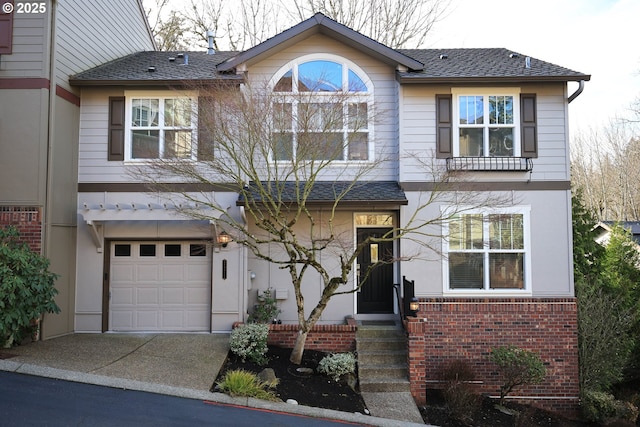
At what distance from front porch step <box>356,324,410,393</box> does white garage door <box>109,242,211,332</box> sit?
342 centimetres

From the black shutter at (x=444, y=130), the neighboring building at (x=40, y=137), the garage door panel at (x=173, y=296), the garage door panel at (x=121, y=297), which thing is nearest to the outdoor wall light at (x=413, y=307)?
the black shutter at (x=444, y=130)

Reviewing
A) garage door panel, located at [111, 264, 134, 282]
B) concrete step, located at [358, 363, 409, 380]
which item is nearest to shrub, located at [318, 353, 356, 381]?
concrete step, located at [358, 363, 409, 380]

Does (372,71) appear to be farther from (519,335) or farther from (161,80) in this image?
(519,335)

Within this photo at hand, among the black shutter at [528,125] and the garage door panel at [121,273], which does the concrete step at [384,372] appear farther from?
the garage door panel at [121,273]

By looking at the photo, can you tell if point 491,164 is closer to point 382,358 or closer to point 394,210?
point 394,210

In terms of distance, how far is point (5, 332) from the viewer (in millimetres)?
7527

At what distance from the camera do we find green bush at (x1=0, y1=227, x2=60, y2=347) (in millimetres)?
7535

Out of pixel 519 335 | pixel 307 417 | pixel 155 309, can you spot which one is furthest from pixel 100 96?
pixel 519 335

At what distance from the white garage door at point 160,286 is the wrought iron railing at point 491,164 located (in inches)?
225

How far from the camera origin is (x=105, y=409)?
6.14 metres

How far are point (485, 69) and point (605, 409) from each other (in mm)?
7265

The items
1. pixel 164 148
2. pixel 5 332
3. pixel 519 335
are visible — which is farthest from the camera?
pixel 164 148

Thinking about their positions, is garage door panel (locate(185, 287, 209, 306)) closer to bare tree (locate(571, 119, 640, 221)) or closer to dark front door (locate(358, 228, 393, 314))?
dark front door (locate(358, 228, 393, 314))

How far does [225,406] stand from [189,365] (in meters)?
1.51
